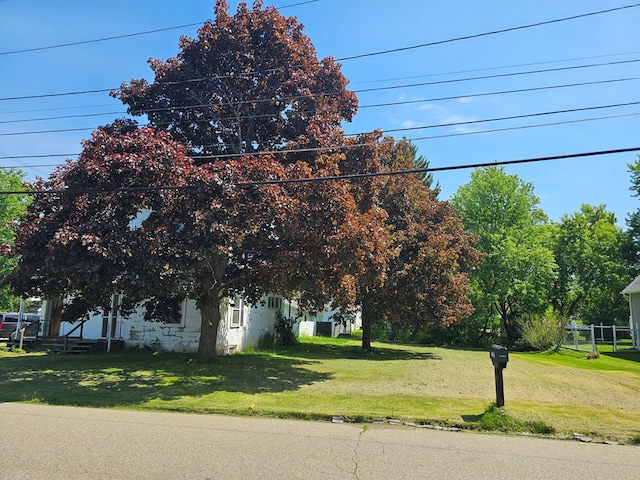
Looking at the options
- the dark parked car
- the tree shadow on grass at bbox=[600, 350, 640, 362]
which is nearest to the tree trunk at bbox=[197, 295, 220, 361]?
the dark parked car

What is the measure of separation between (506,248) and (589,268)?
11.3 metres

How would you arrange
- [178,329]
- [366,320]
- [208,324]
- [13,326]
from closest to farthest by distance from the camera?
[208,324], [178,329], [13,326], [366,320]

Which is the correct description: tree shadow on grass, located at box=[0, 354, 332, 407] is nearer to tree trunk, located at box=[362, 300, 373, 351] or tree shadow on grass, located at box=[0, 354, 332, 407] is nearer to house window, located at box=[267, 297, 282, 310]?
tree trunk, located at box=[362, 300, 373, 351]

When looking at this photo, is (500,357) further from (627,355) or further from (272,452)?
(627,355)

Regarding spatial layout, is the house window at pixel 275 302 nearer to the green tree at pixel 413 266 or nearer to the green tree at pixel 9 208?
the green tree at pixel 413 266

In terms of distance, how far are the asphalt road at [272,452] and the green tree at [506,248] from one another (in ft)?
90.5

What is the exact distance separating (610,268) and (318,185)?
121 feet

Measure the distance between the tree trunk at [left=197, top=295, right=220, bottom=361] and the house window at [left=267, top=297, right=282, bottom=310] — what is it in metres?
9.49

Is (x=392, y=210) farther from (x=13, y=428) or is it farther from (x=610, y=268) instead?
(x=610, y=268)

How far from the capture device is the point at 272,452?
621 centimetres

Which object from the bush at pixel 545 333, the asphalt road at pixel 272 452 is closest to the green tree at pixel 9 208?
the asphalt road at pixel 272 452

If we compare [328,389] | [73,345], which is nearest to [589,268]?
[328,389]

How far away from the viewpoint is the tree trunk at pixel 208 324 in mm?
15578

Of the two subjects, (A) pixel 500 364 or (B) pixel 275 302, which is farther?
(B) pixel 275 302
